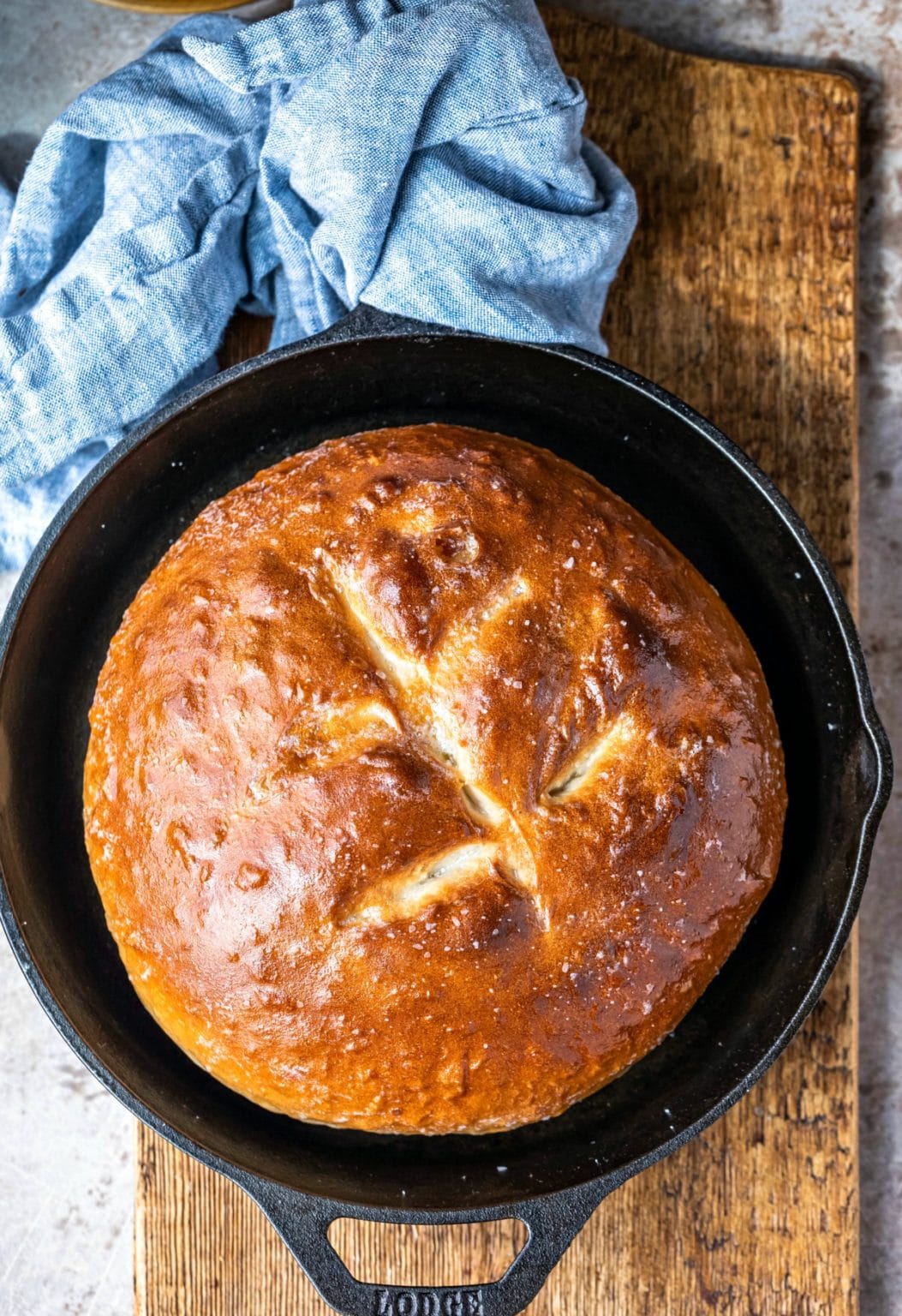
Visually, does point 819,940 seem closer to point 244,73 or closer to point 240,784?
point 240,784

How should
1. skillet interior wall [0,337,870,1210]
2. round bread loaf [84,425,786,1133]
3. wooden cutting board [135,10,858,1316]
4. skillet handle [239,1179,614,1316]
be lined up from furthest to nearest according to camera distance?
wooden cutting board [135,10,858,1316] → skillet interior wall [0,337,870,1210] → skillet handle [239,1179,614,1316] → round bread loaf [84,425,786,1133]

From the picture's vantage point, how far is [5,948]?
184 cm

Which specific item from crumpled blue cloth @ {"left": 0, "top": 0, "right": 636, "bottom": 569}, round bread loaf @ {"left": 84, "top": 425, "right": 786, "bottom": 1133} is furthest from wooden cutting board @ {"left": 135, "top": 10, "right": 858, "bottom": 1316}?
round bread loaf @ {"left": 84, "top": 425, "right": 786, "bottom": 1133}

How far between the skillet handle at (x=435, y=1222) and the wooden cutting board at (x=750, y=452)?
9.9 inches

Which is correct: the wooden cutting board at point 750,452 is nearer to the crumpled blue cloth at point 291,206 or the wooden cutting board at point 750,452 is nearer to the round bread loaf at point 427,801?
the crumpled blue cloth at point 291,206

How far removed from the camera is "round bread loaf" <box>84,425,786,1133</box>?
1.19 metres

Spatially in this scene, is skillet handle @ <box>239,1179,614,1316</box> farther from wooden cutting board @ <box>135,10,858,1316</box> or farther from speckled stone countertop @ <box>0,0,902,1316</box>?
speckled stone countertop @ <box>0,0,902,1316</box>

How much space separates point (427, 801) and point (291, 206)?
0.88m

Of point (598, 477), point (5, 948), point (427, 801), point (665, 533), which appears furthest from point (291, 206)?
point (5, 948)

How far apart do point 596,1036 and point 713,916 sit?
0.20m

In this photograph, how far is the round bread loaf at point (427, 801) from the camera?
1188 mm

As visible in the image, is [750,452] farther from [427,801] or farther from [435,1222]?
[435,1222]

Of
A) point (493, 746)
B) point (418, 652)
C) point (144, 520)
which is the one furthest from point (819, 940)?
point (144, 520)

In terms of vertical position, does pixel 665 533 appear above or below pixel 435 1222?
above
